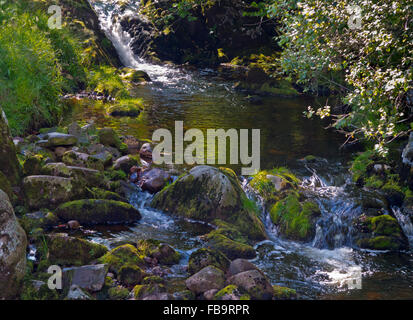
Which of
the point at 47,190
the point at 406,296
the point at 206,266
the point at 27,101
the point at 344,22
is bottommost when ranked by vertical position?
the point at 406,296

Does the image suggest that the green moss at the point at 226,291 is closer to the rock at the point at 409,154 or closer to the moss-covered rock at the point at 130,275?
the moss-covered rock at the point at 130,275

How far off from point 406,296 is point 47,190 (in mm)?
5402

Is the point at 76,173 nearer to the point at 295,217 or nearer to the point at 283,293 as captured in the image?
the point at 295,217

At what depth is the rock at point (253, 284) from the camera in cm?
514

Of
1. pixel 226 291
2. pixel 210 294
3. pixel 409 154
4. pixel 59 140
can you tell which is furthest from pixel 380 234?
pixel 59 140

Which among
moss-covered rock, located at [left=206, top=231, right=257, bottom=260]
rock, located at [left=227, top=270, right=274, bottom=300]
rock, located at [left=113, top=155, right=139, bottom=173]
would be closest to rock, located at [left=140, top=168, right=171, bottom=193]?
rock, located at [left=113, top=155, right=139, bottom=173]

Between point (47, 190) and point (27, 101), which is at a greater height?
point (27, 101)

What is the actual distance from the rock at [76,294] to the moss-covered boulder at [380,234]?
462 centimetres

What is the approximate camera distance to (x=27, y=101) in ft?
31.7

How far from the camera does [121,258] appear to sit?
218 inches

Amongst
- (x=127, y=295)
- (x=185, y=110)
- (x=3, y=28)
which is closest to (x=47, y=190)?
(x=127, y=295)

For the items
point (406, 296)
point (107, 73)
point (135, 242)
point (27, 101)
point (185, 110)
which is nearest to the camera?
point (406, 296)

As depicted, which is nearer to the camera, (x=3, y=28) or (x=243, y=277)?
(x=243, y=277)
